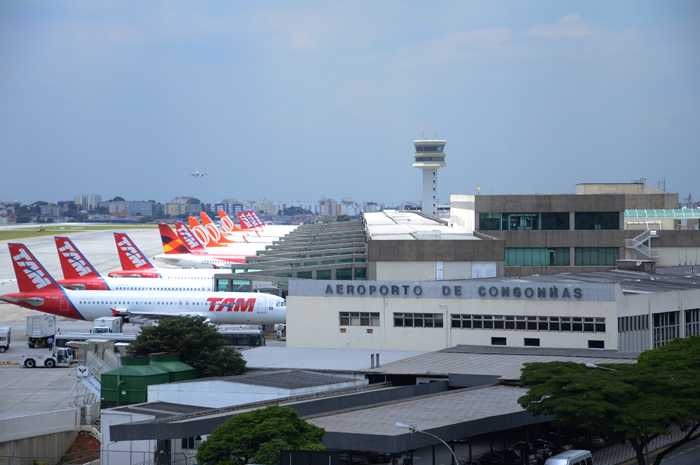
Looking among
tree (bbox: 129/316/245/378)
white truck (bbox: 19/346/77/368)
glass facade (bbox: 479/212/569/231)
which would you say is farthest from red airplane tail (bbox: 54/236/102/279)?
glass facade (bbox: 479/212/569/231)

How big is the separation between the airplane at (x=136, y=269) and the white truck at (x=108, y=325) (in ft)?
74.2

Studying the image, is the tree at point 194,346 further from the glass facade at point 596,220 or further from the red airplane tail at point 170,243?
the red airplane tail at point 170,243

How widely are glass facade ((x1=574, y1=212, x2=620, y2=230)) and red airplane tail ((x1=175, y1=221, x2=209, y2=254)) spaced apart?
74.5m

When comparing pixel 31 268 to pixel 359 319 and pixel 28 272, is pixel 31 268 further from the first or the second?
pixel 359 319

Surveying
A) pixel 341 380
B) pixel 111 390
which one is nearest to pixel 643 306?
pixel 341 380

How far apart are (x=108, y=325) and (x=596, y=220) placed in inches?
2297

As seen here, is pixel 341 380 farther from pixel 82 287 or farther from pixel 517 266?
pixel 82 287

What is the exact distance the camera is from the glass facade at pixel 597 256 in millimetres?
91188

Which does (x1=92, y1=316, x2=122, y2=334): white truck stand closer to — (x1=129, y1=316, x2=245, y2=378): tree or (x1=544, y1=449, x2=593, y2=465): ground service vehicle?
(x1=129, y1=316, x2=245, y2=378): tree

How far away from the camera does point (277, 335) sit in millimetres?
84375

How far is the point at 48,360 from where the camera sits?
69500 mm

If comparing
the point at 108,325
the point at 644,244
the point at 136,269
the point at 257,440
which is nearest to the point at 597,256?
the point at 644,244

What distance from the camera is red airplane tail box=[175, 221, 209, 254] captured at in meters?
139

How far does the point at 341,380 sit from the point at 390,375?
3.54m
